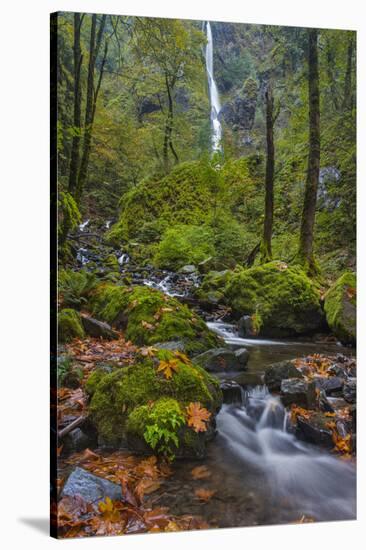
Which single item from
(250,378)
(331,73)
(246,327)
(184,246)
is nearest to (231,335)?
(246,327)

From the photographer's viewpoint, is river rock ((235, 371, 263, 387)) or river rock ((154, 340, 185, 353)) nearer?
river rock ((154, 340, 185, 353))

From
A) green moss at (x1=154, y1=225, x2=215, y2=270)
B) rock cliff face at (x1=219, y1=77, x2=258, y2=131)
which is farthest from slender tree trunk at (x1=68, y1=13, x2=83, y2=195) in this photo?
rock cliff face at (x1=219, y1=77, x2=258, y2=131)

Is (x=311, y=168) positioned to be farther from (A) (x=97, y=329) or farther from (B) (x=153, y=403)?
(B) (x=153, y=403)

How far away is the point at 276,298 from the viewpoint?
6.05 m

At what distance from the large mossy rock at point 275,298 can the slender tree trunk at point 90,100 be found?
145cm

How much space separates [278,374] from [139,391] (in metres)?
1.29

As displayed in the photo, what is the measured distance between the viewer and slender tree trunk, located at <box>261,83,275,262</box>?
19.2ft

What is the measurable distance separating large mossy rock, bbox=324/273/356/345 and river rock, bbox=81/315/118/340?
2081 millimetres

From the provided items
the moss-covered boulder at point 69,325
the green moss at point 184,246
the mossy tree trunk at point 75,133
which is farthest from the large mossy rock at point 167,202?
the moss-covered boulder at point 69,325

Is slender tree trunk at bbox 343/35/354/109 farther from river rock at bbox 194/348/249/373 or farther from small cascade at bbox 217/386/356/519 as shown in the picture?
small cascade at bbox 217/386/356/519

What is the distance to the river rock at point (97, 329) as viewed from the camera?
5.25 metres

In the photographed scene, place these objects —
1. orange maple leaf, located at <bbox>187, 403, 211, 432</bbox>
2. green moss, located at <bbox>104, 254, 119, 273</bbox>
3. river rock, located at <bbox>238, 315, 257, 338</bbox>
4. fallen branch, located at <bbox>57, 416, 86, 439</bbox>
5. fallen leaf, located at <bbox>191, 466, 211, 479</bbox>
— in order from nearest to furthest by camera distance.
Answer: fallen branch, located at <bbox>57, 416, 86, 439</bbox>
fallen leaf, located at <bbox>191, 466, 211, 479</bbox>
orange maple leaf, located at <bbox>187, 403, 211, 432</bbox>
green moss, located at <bbox>104, 254, 119, 273</bbox>
river rock, located at <bbox>238, 315, 257, 338</bbox>

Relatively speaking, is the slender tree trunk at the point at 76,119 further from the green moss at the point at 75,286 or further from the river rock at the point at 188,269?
the river rock at the point at 188,269

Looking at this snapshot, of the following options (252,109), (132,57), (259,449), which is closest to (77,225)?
(132,57)
